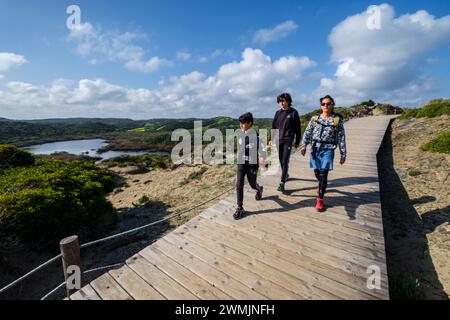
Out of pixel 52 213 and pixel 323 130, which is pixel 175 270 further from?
pixel 52 213

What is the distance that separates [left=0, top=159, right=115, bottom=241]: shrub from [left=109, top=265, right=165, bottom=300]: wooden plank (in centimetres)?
524

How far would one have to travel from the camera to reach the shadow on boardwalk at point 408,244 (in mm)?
3744

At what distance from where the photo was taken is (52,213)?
6.88 metres

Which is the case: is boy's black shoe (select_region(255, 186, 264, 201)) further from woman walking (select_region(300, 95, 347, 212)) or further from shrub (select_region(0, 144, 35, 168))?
shrub (select_region(0, 144, 35, 168))

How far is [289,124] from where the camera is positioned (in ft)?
16.0

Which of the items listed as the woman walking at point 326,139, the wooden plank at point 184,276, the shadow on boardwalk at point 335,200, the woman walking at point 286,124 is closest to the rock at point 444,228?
the shadow on boardwalk at point 335,200

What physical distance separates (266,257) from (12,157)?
18.1 metres

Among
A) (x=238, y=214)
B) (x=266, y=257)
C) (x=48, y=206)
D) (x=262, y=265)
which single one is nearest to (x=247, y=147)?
(x=238, y=214)

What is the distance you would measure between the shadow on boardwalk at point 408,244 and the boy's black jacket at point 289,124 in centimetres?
306

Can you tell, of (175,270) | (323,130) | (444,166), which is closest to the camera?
(175,270)

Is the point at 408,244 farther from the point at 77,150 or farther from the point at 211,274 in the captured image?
the point at 77,150
